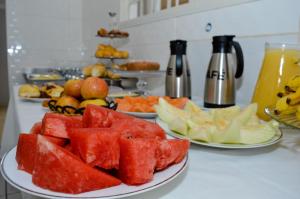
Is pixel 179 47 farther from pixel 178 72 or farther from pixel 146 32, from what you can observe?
pixel 146 32

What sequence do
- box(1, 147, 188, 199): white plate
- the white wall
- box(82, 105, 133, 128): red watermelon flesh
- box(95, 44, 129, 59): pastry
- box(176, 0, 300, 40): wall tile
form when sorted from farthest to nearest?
the white wall
box(95, 44, 129, 59): pastry
box(176, 0, 300, 40): wall tile
box(82, 105, 133, 128): red watermelon flesh
box(1, 147, 188, 199): white plate

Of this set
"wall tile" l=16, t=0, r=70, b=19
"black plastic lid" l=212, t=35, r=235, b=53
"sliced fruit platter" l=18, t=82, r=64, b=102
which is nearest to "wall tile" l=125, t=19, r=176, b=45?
"black plastic lid" l=212, t=35, r=235, b=53

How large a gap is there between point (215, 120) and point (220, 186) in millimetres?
222

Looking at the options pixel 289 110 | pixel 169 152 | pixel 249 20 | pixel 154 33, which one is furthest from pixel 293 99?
pixel 154 33

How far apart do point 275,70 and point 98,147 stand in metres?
0.57

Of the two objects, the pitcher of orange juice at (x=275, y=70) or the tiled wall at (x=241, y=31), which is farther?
the tiled wall at (x=241, y=31)

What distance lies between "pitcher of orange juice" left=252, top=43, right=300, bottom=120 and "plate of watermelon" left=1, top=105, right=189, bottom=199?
430 mm

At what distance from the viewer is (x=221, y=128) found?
20.5 inches

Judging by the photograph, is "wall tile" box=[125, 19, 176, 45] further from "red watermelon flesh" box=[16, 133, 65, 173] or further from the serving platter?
"red watermelon flesh" box=[16, 133, 65, 173]

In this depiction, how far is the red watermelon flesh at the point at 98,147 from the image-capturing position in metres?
0.32

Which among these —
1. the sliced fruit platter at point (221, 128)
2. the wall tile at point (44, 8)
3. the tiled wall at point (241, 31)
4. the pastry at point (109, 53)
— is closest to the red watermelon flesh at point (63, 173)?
the sliced fruit platter at point (221, 128)

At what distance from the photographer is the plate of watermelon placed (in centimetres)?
30

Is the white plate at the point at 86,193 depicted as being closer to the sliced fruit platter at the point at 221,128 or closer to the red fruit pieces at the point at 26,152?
the red fruit pieces at the point at 26,152

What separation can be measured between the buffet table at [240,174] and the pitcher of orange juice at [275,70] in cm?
15
